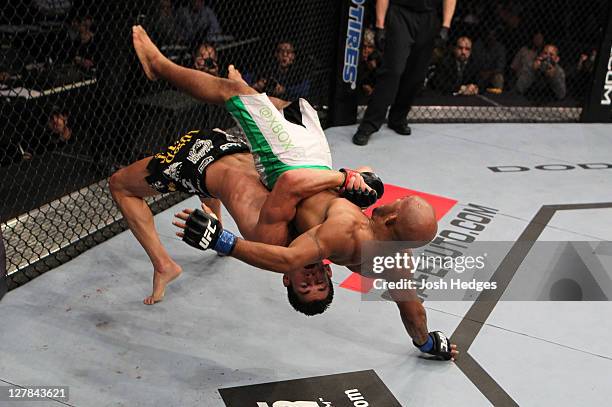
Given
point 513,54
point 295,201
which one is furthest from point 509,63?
point 295,201

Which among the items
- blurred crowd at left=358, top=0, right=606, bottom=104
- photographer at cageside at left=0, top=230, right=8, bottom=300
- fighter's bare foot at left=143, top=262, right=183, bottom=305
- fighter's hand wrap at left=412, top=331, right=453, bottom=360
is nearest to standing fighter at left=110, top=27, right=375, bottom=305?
fighter's bare foot at left=143, top=262, right=183, bottom=305

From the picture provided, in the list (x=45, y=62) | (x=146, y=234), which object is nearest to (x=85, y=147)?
(x=45, y=62)

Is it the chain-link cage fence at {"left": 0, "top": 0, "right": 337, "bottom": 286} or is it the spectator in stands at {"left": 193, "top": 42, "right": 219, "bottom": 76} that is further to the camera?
the spectator in stands at {"left": 193, "top": 42, "right": 219, "bottom": 76}

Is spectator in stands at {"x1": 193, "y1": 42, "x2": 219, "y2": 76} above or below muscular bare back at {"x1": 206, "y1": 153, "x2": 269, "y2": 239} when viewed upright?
below

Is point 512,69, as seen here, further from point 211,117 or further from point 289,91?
point 211,117

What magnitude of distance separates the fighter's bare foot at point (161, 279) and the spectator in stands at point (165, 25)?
5.26ft

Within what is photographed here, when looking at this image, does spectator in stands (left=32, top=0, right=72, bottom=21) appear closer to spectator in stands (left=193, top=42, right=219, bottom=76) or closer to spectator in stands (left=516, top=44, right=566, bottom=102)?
spectator in stands (left=193, top=42, right=219, bottom=76)

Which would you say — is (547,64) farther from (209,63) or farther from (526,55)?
(209,63)

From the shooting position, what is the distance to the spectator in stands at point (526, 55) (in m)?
6.23

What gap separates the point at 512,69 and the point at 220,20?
2.75 meters

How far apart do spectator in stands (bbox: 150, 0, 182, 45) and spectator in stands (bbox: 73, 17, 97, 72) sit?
35 centimetres

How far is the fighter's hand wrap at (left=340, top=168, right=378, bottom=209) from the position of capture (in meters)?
2.46

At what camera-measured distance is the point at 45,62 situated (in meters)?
3.91

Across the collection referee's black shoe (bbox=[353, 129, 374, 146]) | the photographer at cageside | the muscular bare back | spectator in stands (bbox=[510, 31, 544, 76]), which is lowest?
the photographer at cageside
